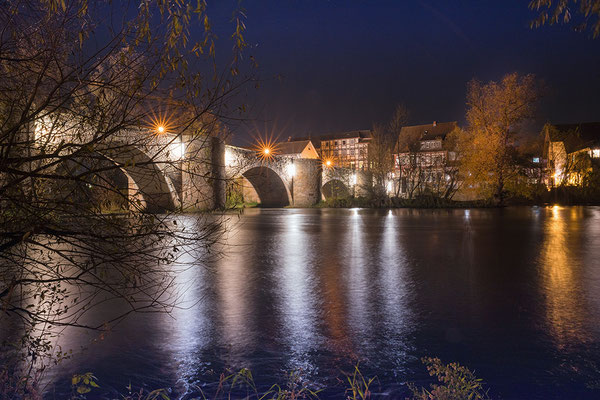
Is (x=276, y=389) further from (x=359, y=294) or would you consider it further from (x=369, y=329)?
(x=359, y=294)

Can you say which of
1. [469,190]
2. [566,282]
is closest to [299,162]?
[469,190]

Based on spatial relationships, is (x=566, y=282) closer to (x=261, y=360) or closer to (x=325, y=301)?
(x=325, y=301)

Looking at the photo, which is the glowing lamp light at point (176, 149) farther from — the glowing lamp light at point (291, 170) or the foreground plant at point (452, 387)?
the glowing lamp light at point (291, 170)

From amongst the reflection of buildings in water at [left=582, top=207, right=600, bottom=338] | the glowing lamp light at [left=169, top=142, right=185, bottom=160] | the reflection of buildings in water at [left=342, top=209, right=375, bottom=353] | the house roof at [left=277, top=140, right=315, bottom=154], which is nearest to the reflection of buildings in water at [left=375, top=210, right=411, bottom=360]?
the reflection of buildings in water at [left=342, top=209, right=375, bottom=353]

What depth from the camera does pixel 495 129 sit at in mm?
34531

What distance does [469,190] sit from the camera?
37531mm

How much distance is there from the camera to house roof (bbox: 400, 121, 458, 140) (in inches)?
3024

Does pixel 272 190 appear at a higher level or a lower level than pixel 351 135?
lower

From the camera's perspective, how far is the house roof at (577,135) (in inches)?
1865

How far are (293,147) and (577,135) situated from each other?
176ft

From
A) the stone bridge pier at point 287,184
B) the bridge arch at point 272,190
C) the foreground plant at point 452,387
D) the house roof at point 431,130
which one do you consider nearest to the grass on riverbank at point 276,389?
the foreground plant at point 452,387

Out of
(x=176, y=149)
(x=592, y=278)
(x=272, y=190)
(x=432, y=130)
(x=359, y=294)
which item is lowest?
(x=592, y=278)

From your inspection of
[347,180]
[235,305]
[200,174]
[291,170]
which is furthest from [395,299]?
[347,180]

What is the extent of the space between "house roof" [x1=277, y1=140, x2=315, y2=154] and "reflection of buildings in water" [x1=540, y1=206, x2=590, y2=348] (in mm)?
81825
